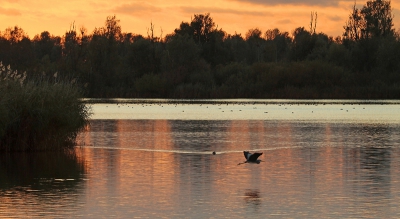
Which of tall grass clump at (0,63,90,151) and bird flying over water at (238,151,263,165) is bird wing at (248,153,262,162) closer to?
bird flying over water at (238,151,263,165)

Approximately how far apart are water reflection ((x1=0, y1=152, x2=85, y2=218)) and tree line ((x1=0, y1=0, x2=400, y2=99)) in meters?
63.8

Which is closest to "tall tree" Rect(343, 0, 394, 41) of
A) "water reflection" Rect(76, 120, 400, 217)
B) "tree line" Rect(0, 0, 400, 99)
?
"tree line" Rect(0, 0, 400, 99)

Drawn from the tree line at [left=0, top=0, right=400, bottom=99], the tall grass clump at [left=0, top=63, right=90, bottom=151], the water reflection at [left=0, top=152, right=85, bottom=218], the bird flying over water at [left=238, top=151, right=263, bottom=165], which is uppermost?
the tree line at [left=0, top=0, right=400, bottom=99]

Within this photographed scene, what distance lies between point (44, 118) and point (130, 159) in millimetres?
3769

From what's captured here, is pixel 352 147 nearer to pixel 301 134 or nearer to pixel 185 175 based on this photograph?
pixel 301 134

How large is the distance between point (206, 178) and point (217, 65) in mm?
92964

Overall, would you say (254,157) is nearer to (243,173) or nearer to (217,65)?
(243,173)

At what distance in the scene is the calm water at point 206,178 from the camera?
16.9 meters

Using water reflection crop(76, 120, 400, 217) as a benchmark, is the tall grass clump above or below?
above

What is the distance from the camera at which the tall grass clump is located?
28.8m

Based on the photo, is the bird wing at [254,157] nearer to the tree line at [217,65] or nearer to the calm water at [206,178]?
the calm water at [206,178]

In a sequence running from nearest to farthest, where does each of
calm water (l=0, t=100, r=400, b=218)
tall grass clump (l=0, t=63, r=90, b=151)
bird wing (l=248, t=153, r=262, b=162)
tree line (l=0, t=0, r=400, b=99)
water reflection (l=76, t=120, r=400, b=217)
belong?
calm water (l=0, t=100, r=400, b=218), water reflection (l=76, t=120, r=400, b=217), bird wing (l=248, t=153, r=262, b=162), tall grass clump (l=0, t=63, r=90, b=151), tree line (l=0, t=0, r=400, b=99)

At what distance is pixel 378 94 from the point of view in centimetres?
9931

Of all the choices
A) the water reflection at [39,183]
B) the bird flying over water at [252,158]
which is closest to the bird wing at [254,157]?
the bird flying over water at [252,158]
